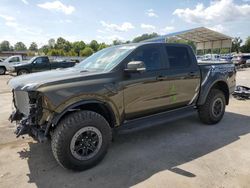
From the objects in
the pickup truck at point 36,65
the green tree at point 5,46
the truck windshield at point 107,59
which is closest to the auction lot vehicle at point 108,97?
the truck windshield at point 107,59

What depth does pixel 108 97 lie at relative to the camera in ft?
12.5

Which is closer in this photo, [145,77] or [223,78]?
[145,77]

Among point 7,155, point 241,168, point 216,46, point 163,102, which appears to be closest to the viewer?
point 241,168

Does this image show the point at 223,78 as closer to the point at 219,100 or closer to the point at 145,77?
the point at 219,100

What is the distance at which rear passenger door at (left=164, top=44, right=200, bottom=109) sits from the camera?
4.79 meters

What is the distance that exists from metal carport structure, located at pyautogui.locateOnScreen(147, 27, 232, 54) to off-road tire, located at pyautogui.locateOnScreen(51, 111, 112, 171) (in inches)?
1079

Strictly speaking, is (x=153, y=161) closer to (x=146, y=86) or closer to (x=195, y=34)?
(x=146, y=86)

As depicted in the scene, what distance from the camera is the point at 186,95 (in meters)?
5.14

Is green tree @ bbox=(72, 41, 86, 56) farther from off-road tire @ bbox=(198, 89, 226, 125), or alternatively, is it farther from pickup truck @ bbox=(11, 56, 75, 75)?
off-road tire @ bbox=(198, 89, 226, 125)

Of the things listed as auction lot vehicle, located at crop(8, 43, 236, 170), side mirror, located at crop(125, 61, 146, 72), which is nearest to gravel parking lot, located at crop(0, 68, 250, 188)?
auction lot vehicle, located at crop(8, 43, 236, 170)

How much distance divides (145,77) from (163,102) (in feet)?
2.36

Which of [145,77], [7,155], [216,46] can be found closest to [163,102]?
[145,77]

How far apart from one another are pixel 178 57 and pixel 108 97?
2.04m

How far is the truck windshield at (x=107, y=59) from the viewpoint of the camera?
13.7ft
